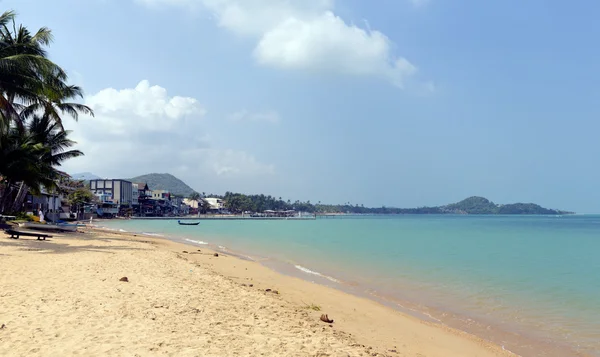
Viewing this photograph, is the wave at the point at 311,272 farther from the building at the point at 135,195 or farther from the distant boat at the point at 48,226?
the building at the point at 135,195

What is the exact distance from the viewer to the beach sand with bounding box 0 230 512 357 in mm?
5121

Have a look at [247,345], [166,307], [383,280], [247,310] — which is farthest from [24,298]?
[383,280]

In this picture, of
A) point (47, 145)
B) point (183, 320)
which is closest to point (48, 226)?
point (47, 145)

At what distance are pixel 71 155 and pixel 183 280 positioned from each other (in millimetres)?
29630

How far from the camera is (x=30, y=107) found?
27.6 m

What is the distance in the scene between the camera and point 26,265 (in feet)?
35.1

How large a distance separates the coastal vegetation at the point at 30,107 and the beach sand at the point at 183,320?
9739mm

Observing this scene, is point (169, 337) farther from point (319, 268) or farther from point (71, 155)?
point (71, 155)

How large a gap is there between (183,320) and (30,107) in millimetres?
27832

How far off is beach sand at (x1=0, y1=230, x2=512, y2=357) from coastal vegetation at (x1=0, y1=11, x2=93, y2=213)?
9.74m

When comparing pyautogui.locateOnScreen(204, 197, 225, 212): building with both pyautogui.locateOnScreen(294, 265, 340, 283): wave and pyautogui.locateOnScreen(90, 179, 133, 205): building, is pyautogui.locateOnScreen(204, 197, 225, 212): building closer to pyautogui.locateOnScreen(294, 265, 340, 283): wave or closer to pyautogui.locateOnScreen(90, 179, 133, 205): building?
pyautogui.locateOnScreen(90, 179, 133, 205): building

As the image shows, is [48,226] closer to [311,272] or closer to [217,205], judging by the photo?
[311,272]

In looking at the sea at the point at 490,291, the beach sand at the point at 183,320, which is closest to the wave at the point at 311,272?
the sea at the point at 490,291

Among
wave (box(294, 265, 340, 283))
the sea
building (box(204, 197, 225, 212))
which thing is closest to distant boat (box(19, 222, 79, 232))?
the sea
